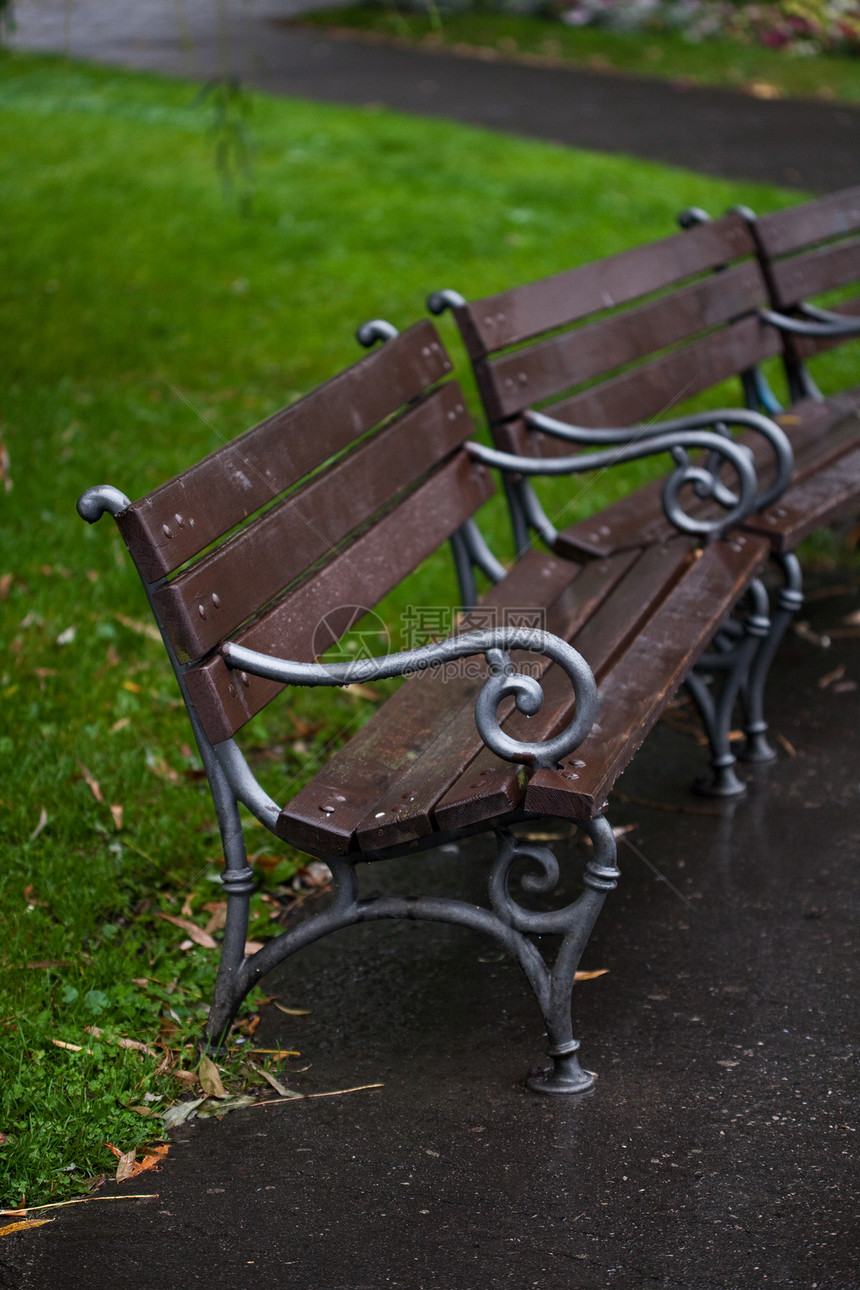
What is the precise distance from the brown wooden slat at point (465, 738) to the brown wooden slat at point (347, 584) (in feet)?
0.86

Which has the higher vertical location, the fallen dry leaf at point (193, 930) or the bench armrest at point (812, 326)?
the bench armrest at point (812, 326)

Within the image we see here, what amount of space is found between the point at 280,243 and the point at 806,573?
454cm

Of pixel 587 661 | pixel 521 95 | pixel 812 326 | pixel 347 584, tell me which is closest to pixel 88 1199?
pixel 347 584

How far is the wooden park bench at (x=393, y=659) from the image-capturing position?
240 centimetres

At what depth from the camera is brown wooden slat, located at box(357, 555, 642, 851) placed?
2.44m

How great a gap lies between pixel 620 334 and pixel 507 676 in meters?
2.33

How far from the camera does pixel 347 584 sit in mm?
3004

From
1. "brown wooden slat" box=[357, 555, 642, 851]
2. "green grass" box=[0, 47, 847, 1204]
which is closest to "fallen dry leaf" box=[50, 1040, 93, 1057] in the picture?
"green grass" box=[0, 47, 847, 1204]

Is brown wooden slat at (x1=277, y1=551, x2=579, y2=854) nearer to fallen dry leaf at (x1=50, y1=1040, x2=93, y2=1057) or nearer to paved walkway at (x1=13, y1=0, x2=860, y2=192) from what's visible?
fallen dry leaf at (x1=50, y1=1040, x2=93, y2=1057)

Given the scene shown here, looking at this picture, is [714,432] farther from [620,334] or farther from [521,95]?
[521,95]

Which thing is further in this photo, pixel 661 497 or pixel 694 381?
pixel 694 381

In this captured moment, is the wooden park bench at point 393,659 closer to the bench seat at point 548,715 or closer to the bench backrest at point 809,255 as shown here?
the bench seat at point 548,715

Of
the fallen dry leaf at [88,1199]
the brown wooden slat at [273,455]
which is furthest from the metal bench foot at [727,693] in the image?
the fallen dry leaf at [88,1199]

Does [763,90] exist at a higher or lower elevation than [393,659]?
higher
